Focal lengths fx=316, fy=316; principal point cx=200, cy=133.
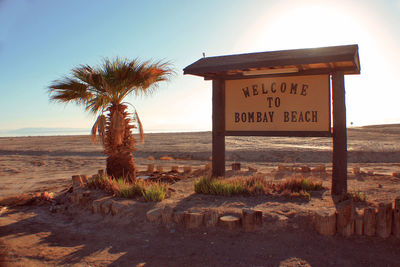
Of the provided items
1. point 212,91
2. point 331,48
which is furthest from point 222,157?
point 331,48

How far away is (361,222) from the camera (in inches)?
208

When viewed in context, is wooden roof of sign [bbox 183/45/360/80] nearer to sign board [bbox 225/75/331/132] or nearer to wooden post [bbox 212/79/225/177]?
sign board [bbox 225/75/331/132]

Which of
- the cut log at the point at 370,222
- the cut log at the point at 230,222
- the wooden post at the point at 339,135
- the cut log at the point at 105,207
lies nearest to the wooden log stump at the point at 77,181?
the cut log at the point at 105,207

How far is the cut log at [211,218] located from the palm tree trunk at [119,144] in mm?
4040

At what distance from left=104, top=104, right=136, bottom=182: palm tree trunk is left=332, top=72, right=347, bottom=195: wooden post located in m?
5.59

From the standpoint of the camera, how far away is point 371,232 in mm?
5238

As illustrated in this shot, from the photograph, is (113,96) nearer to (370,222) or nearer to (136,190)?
(136,190)

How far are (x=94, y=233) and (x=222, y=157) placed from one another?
14.0 feet

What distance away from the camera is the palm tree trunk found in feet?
30.4

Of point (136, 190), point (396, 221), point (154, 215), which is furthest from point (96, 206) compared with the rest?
point (396, 221)

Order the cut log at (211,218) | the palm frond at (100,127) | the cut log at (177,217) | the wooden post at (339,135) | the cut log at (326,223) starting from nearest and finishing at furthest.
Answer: the cut log at (326,223) → the cut log at (211,218) → the cut log at (177,217) → the wooden post at (339,135) → the palm frond at (100,127)

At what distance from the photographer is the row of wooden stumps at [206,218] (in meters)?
5.52

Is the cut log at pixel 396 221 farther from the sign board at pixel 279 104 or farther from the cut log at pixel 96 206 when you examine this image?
the cut log at pixel 96 206

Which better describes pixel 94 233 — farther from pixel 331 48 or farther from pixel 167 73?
pixel 331 48
